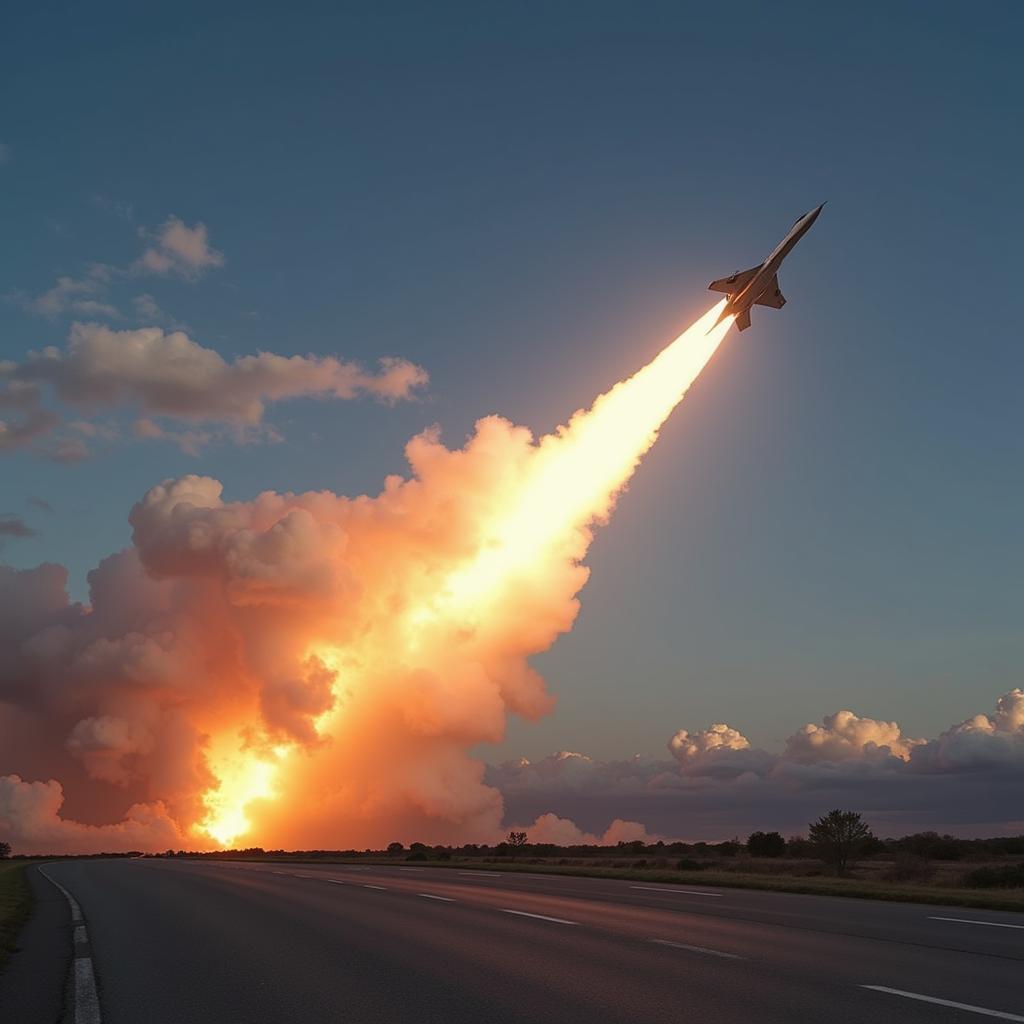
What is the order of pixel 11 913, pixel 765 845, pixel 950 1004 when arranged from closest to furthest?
pixel 950 1004
pixel 11 913
pixel 765 845

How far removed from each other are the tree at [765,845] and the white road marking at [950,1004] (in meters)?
79.1

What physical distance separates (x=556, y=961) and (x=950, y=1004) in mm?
4754

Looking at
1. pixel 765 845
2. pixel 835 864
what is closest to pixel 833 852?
pixel 835 864

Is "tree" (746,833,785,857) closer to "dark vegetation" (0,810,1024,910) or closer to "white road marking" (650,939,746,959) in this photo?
"dark vegetation" (0,810,1024,910)

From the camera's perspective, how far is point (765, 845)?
85.8 metres

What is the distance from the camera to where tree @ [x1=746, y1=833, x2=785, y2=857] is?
3339 inches

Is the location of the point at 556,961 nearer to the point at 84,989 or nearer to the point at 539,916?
the point at 84,989

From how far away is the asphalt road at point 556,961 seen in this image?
9.34 metres

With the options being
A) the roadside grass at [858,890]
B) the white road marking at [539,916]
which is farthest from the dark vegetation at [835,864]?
the white road marking at [539,916]

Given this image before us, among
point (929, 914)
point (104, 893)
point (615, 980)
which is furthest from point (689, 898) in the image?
point (104, 893)

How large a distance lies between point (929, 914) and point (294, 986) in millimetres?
13728

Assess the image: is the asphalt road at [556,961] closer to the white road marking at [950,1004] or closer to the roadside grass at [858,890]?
the white road marking at [950,1004]

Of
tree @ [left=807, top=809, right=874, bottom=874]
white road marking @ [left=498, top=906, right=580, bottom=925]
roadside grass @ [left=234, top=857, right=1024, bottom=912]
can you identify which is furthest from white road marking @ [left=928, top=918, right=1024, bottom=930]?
tree @ [left=807, top=809, right=874, bottom=874]

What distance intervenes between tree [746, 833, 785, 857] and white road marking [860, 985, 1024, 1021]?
259 feet
